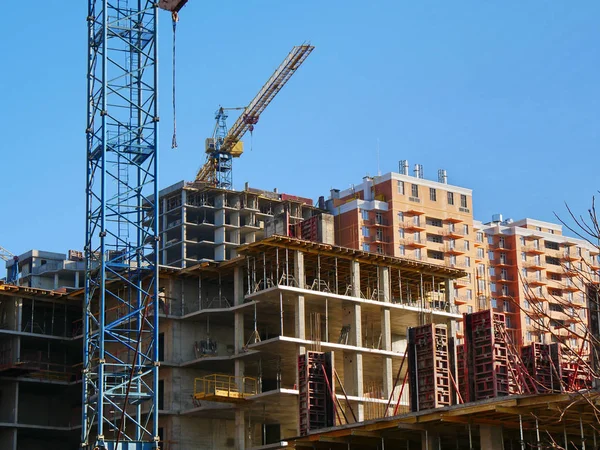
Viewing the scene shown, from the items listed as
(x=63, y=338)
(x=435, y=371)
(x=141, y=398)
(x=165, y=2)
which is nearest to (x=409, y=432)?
(x=435, y=371)

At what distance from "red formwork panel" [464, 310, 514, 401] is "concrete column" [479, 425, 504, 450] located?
11.8 metres

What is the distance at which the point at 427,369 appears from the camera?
204 ft

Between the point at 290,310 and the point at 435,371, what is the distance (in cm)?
2326

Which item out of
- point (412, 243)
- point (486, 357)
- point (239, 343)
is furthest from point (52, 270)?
point (486, 357)

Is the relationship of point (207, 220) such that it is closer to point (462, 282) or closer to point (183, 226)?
point (183, 226)

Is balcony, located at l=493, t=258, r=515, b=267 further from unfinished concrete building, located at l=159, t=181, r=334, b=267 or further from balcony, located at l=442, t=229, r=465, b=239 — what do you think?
unfinished concrete building, located at l=159, t=181, r=334, b=267

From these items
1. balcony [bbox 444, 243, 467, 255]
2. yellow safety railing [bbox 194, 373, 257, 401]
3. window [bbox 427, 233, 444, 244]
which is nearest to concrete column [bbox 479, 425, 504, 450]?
yellow safety railing [bbox 194, 373, 257, 401]

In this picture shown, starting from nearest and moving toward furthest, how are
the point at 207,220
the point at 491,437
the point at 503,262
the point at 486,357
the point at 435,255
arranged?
the point at 491,437 < the point at 486,357 < the point at 435,255 < the point at 207,220 < the point at 503,262

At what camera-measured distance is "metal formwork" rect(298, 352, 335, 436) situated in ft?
207

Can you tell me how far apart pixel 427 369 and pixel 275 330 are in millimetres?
27125

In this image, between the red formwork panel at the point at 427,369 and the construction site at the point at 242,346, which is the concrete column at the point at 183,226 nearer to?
the construction site at the point at 242,346

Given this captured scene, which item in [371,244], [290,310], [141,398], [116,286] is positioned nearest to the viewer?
[141,398]

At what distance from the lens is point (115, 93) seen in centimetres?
7444

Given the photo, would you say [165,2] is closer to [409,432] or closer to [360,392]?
[360,392]
